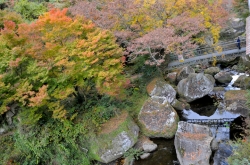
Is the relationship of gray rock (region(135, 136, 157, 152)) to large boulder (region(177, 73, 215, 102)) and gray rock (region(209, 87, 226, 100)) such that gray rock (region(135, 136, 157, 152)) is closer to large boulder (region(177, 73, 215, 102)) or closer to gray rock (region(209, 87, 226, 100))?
large boulder (region(177, 73, 215, 102))

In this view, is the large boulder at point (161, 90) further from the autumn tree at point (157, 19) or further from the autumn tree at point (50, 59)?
the autumn tree at point (50, 59)

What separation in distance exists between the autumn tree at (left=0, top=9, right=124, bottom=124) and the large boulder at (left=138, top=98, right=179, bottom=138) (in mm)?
4355

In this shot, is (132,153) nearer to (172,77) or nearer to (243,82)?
(172,77)

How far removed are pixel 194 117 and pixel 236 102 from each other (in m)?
3.33

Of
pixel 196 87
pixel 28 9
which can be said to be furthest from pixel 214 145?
pixel 28 9

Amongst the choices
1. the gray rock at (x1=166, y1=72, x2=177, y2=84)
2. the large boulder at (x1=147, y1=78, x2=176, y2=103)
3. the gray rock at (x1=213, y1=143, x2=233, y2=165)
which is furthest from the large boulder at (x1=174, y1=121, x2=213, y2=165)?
the gray rock at (x1=166, y1=72, x2=177, y2=84)

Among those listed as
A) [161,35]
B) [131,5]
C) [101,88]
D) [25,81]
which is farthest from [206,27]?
[25,81]

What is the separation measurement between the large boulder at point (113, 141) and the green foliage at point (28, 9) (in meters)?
15.3

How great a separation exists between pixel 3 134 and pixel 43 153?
3491 millimetres

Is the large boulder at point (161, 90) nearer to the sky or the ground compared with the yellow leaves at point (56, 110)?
nearer to the ground

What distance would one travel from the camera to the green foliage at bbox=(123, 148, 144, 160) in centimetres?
1352

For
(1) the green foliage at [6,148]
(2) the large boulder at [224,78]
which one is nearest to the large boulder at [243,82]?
(2) the large boulder at [224,78]

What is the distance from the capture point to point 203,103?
18.2m

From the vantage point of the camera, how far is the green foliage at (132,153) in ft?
44.3
